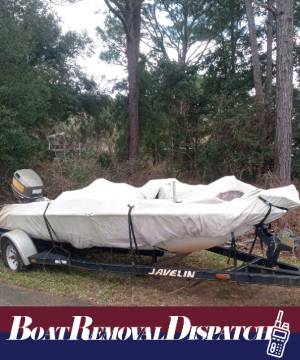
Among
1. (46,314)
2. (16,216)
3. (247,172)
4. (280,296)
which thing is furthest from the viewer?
(247,172)

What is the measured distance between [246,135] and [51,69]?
9.57 metres

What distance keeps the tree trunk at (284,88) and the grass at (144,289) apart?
19.3 feet

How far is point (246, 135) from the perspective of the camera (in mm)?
12789

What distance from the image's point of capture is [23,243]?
634 cm

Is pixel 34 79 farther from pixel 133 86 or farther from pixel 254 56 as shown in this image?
pixel 254 56

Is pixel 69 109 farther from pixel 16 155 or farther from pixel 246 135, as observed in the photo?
pixel 246 135

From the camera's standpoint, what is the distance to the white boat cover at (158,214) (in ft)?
14.6

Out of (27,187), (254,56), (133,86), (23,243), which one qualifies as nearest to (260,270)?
(23,243)

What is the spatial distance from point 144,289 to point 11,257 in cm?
262

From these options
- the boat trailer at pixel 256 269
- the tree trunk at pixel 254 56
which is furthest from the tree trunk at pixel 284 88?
the boat trailer at pixel 256 269

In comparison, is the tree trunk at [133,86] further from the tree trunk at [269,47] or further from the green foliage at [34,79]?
the tree trunk at [269,47]

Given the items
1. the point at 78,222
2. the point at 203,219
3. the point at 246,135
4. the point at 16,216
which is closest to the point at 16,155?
the point at 16,216

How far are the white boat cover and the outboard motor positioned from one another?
0.29 meters

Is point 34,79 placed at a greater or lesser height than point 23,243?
greater
